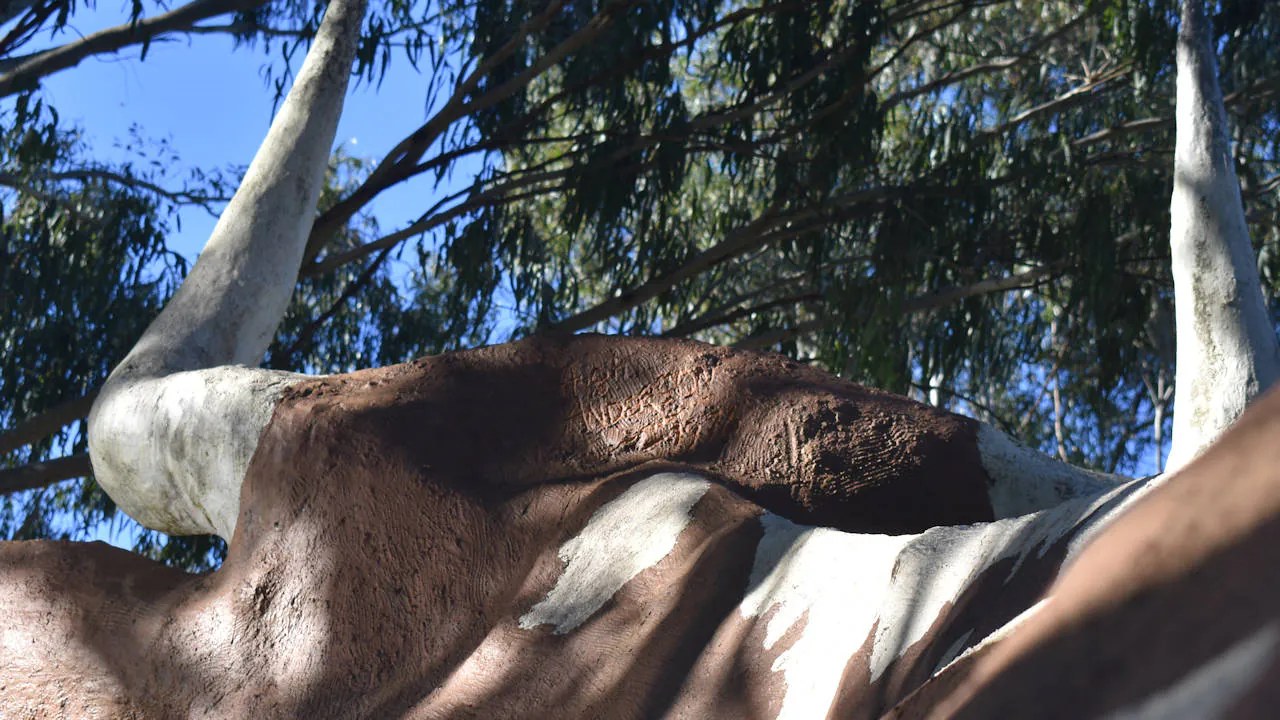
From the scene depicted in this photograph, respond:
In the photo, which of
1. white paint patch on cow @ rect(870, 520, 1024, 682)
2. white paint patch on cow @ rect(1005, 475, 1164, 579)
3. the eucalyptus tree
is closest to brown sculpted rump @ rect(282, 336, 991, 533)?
white paint patch on cow @ rect(870, 520, 1024, 682)

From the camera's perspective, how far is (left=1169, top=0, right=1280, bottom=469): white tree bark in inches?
75.5

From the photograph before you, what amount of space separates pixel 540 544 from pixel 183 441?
0.97 meters

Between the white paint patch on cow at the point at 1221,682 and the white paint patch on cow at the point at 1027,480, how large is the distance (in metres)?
1.53

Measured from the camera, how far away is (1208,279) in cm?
218

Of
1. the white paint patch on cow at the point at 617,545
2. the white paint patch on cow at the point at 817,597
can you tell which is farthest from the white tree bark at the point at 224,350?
the white paint patch on cow at the point at 817,597

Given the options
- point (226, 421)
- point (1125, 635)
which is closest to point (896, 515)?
point (226, 421)

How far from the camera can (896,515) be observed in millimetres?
2119

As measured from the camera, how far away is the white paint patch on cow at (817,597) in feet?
4.71

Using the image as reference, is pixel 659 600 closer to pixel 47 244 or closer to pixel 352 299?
pixel 47 244

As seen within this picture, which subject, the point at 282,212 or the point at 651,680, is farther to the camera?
the point at 282,212

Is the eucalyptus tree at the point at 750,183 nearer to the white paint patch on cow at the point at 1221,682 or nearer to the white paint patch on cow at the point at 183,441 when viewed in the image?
the white paint patch on cow at the point at 183,441

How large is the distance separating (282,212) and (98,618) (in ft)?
4.49

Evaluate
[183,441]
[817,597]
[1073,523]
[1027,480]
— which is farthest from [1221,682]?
[183,441]

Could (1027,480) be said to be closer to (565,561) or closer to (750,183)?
(565,561)
